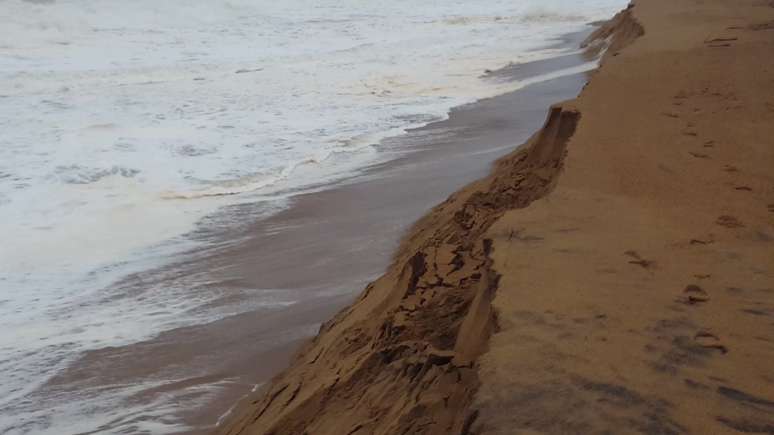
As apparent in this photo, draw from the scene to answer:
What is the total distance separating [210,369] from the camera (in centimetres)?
448

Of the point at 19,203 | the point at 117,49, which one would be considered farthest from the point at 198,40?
the point at 19,203

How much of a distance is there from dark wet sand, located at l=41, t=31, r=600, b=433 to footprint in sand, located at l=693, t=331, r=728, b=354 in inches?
92.3

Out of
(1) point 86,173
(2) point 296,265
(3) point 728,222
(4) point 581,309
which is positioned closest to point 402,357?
(4) point 581,309

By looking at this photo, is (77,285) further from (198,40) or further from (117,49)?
(198,40)

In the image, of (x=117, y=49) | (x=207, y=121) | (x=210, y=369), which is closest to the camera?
(x=210, y=369)

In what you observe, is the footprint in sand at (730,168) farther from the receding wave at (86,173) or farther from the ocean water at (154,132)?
the receding wave at (86,173)

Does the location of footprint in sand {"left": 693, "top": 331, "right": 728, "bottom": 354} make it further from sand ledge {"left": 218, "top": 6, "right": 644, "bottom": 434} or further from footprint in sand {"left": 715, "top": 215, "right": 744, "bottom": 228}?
footprint in sand {"left": 715, "top": 215, "right": 744, "bottom": 228}

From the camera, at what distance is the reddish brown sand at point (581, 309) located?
2223 mm

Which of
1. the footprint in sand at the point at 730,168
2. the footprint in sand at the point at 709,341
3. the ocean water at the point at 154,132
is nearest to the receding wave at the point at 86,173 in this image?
the ocean water at the point at 154,132

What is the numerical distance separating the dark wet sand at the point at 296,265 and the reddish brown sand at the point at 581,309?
0.31 metres


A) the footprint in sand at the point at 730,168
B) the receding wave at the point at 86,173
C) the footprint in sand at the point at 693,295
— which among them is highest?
the receding wave at the point at 86,173

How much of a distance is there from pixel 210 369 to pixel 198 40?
1955 cm

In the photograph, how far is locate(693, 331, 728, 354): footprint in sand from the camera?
8.15ft

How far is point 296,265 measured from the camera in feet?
19.1
